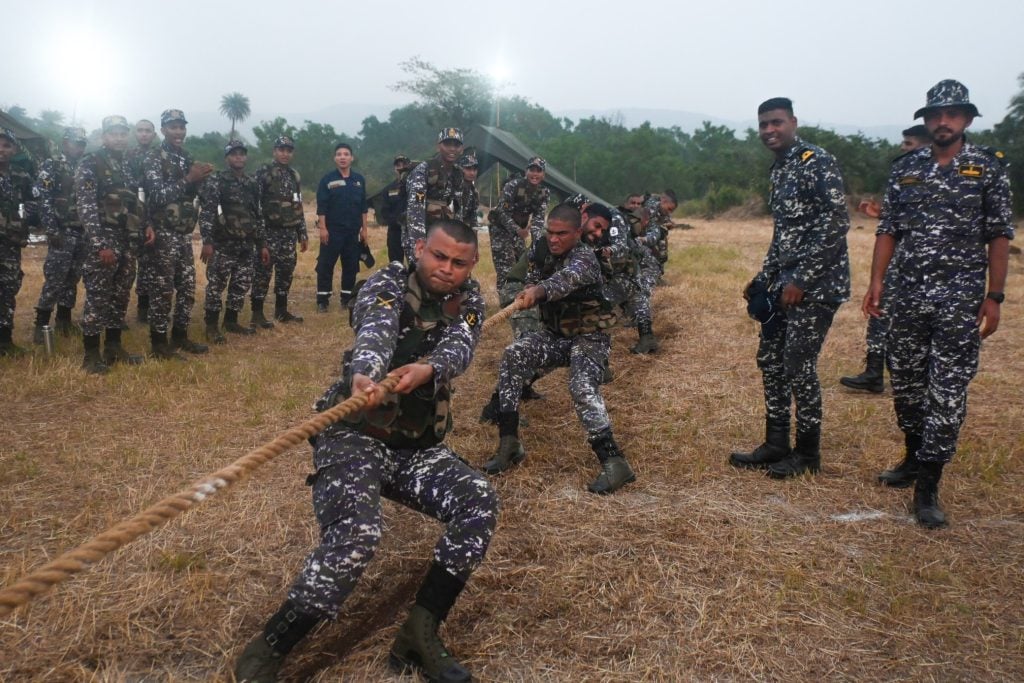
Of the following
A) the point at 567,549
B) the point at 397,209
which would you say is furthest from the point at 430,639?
the point at 397,209

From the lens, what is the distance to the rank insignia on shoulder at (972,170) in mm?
3547

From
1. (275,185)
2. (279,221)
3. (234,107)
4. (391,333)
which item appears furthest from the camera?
(234,107)

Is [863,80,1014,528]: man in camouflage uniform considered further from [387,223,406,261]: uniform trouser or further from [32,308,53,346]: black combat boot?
[32,308,53,346]: black combat boot

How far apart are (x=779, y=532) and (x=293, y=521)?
8.20ft

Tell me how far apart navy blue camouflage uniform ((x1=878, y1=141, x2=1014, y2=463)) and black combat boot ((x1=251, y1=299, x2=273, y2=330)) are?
684 cm

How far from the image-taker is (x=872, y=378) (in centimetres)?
595

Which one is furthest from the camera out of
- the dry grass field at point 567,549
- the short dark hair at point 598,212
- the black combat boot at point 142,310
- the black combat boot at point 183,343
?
the black combat boot at point 142,310

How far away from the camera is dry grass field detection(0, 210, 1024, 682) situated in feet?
8.61

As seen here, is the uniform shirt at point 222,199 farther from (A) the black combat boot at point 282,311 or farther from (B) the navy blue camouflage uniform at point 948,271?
(B) the navy blue camouflage uniform at point 948,271

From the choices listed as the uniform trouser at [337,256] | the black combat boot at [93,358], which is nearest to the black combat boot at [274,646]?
the black combat boot at [93,358]

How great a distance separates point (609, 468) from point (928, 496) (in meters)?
1.68

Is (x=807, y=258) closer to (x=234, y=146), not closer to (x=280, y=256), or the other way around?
(x=234, y=146)

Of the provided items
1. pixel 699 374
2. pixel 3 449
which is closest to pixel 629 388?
pixel 699 374

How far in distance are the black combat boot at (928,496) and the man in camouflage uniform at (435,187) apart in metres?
4.63
